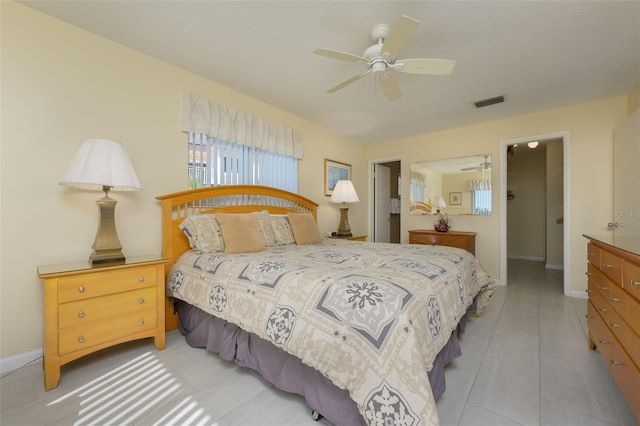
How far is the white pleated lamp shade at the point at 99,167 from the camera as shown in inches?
66.8

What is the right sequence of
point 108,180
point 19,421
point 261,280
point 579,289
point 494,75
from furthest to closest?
point 579,289, point 494,75, point 108,180, point 261,280, point 19,421

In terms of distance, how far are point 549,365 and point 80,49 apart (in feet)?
13.8

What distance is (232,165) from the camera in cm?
297

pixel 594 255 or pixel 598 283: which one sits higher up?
pixel 594 255

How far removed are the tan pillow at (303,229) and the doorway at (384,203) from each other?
2.44 m

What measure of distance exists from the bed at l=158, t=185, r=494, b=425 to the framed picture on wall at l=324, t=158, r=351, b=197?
6.54ft

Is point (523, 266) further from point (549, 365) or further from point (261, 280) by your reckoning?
point (261, 280)

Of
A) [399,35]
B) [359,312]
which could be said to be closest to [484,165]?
[399,35]

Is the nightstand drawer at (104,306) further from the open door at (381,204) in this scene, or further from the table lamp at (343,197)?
the open door at (381,204)

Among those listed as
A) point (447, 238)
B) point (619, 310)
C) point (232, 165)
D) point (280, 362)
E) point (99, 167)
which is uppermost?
point (232, 165)

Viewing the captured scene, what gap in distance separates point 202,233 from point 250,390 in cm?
132

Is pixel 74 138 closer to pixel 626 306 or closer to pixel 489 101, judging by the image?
pixel 626 306

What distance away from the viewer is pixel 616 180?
3047 mm

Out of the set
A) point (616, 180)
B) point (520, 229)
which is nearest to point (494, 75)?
point (616, 180)
